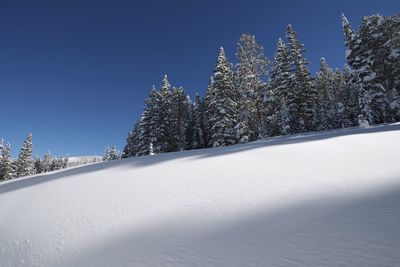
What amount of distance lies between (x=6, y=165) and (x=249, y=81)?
147ft

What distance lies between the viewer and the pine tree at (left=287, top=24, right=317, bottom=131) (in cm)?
3053

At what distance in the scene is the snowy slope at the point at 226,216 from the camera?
9.66ft

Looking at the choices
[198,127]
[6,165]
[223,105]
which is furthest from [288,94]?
[6,165]

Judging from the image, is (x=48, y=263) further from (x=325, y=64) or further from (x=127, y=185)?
(x=325, y=64)

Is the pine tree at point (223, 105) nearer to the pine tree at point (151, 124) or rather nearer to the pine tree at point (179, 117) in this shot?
the pine tree at point (151, 124)

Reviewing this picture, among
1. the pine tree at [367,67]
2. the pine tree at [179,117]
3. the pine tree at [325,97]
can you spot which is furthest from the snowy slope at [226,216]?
the pine tree at [179,117]

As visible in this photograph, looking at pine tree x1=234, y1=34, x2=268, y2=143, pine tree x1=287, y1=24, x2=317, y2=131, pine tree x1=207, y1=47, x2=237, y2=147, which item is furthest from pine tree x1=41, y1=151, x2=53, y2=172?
pine tree x1=287, y1=24, x2=317, y2=131

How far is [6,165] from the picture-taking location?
150 ft

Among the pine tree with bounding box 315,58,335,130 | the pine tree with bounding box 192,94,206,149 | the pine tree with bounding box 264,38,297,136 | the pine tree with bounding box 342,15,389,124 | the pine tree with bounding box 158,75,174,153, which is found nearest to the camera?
the pine tree with bounding box 342,15,389,124

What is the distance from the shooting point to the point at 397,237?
2734mm

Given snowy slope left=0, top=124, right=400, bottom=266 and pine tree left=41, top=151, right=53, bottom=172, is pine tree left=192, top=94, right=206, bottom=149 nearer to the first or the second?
snowy slope left=0, top=124, right=400, bottom=266

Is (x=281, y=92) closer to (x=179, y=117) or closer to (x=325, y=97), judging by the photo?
(x=325, y=97)

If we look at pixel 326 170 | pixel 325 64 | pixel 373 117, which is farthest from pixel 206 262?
pixel 325 64

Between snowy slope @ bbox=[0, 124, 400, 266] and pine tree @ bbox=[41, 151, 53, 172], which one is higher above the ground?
pine tree @ bbox=[41, 151, 53, 172]
